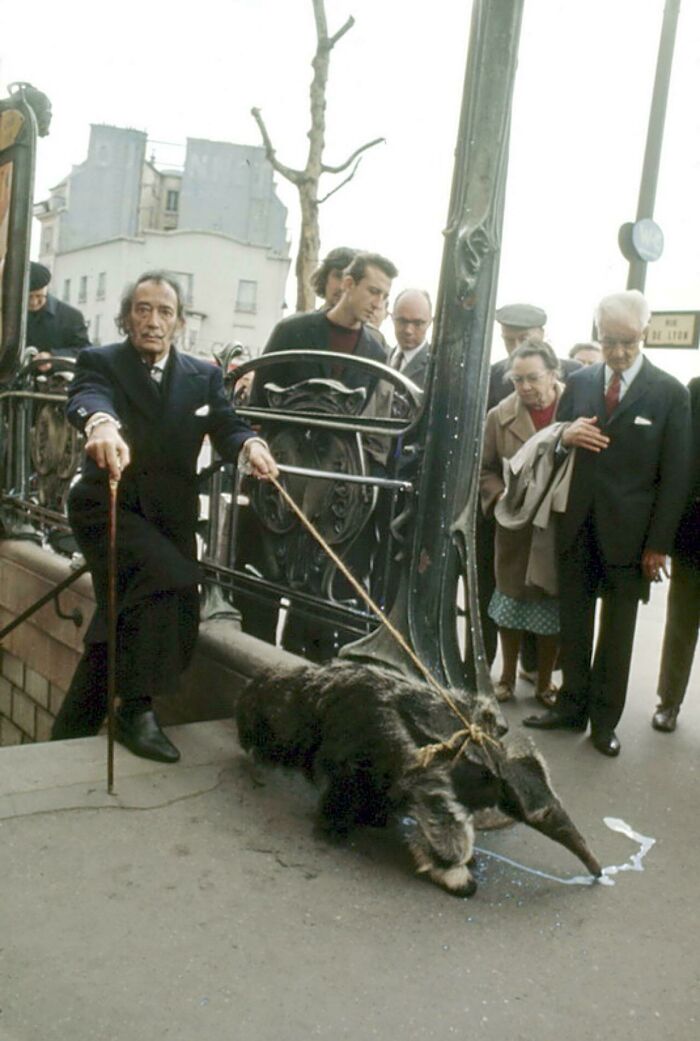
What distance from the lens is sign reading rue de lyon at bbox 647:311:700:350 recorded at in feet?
32.2

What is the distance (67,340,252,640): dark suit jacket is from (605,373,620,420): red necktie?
5.73 feet

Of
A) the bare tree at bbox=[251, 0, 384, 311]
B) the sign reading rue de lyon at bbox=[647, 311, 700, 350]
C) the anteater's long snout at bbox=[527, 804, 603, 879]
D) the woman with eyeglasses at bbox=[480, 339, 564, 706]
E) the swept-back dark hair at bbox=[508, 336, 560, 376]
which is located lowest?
the anteater's long snout at bbox=[527, 804, 603, 879]

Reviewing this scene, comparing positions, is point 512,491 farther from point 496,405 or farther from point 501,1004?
point 501,1004

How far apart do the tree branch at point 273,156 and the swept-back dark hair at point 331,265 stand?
911 cm

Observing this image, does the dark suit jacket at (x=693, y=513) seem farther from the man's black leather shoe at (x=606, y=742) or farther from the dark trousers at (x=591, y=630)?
the man's black leather shoe at (x=606, y=742)

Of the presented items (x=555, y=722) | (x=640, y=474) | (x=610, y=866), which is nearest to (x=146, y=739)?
(x=610, y=866)

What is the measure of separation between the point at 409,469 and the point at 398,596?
53 cm

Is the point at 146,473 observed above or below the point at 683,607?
above

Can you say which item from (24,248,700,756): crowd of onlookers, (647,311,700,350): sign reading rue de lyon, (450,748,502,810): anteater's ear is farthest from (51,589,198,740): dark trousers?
(647,311,700,350): sign reading rue de lyon

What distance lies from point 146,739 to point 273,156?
12.2 meters

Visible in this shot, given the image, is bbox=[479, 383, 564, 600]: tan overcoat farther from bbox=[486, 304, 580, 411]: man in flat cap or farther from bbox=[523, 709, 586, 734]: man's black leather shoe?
bbox=[523, 709, 586, 734]: man's black leather shoe

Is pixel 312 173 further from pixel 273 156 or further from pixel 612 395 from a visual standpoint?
pixel 612 395

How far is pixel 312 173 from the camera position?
1482cm

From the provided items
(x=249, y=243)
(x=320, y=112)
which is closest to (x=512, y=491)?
(x=320, y=112)
